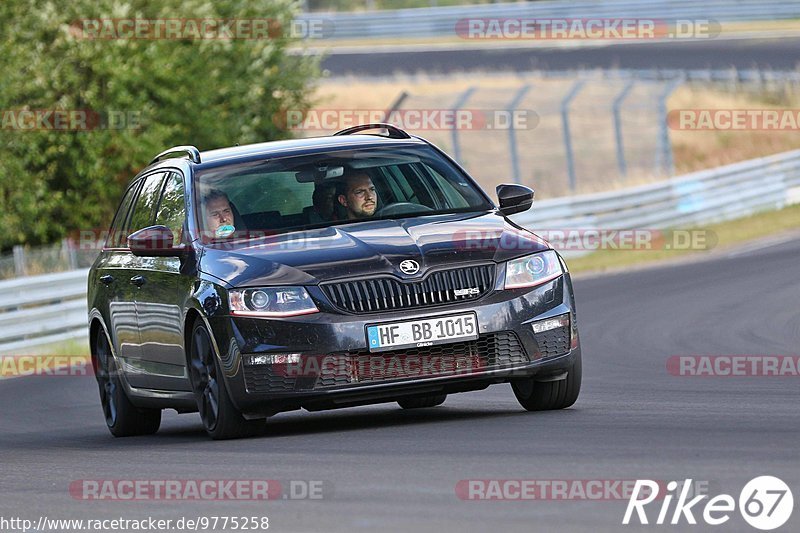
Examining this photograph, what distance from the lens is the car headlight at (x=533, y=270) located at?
28.6 ft

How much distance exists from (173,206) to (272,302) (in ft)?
5.79

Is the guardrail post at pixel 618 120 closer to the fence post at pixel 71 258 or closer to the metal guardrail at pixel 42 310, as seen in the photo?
the fence post at pixel 71 258

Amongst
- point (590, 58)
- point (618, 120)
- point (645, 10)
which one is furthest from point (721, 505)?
point (645, 10)

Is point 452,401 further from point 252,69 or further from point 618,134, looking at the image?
point 252,69

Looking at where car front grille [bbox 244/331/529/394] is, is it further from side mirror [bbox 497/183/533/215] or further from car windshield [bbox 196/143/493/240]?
side mirror [bbox 497/183/533/215]

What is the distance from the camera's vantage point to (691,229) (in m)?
26.5

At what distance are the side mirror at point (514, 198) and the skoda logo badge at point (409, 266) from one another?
128 centimetres

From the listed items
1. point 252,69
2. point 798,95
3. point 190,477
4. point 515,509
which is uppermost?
point 515,509

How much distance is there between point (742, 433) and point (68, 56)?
72.7 feet

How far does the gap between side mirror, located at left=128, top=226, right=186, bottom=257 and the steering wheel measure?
1.14 metres

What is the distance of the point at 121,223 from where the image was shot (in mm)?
11219

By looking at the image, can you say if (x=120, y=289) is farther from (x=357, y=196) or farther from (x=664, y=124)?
(x=664, y=124)

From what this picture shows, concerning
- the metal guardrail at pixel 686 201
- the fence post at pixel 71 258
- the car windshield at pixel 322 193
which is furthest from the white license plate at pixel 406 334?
the metal guardrail at pixel 686 201

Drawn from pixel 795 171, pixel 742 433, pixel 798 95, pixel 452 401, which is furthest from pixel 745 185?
pixel 742 433
